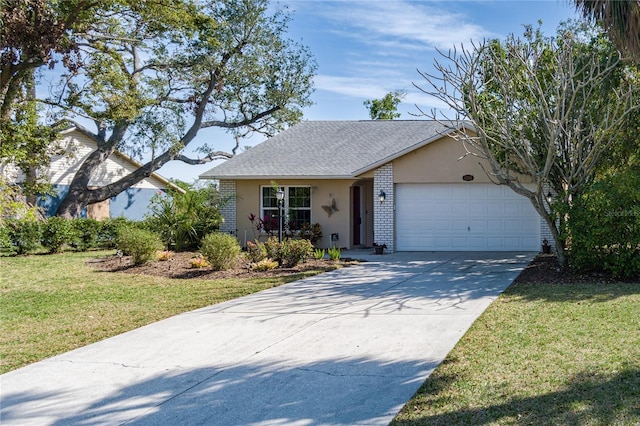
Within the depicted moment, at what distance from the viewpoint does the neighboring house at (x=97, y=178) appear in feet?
87.1

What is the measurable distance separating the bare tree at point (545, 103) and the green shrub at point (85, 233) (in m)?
13.1

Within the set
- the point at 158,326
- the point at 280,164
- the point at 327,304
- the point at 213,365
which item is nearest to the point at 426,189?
the point at 280,164

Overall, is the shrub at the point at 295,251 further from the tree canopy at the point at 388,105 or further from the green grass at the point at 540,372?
the tree canopy at the point at 388,105

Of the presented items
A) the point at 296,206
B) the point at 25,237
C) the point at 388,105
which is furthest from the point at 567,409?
the point at 388,105

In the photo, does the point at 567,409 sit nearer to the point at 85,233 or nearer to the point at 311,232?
the point at 311,232

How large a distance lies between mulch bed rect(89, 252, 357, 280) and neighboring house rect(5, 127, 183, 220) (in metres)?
10.5

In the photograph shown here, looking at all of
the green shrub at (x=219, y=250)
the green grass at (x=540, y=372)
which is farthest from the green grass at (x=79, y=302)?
the green grass at (x=540, y=372)

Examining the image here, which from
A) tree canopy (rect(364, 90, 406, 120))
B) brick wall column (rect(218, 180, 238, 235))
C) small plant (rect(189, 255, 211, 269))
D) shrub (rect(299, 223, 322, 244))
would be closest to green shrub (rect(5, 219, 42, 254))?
brick wall column (rect(218, 180, 238, 235))

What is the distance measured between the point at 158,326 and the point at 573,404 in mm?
5595

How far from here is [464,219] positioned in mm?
18484

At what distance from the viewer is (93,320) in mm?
8812

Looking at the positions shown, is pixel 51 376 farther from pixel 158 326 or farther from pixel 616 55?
pixel 616 55

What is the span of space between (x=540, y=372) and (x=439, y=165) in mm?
13106

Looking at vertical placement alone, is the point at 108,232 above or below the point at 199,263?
above
